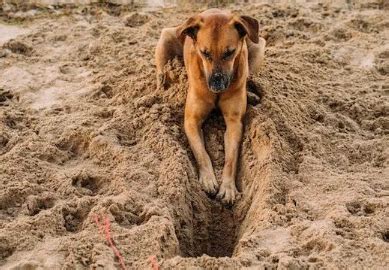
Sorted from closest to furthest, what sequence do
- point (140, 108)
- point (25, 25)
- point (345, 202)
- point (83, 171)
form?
point (345, 202) < point (83, 171) < point (140, 108) < point (25, 25)

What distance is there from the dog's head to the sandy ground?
1.81ft

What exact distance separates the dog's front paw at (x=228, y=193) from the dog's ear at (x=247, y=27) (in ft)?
3.62

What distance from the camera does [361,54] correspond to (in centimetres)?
641

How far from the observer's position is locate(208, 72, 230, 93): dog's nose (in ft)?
15.8

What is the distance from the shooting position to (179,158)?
191 inches

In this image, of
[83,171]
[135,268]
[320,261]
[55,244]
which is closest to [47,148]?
[83,171]

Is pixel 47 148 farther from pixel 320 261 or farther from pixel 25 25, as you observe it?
pixel 25 25

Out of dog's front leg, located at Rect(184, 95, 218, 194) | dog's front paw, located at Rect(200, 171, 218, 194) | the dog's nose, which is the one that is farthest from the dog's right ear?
dog's front paw, located at Rect(200, 171, 218, 194)

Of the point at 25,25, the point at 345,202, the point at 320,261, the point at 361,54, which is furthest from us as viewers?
the point at 25,25

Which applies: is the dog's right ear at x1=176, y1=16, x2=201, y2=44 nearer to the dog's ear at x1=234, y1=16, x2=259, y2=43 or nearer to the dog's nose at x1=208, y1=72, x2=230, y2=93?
the dog's ear at x1=234, y1=16, x2=259, y2=43

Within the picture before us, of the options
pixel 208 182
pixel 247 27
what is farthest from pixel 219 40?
pixel 208 182

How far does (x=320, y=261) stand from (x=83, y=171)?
1.87 meters

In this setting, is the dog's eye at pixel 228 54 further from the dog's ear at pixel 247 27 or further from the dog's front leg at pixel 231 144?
the dog's front leg at pixel 231 144

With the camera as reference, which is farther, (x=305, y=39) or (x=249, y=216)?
(x=305, y=39)
